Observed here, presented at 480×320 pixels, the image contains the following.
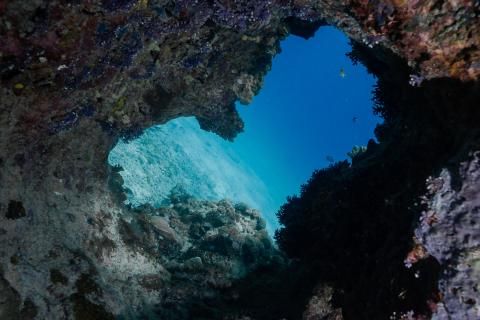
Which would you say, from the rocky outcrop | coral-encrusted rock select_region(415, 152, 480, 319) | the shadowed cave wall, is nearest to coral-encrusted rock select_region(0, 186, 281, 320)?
the shadowed cave wall

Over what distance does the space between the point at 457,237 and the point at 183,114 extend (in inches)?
281

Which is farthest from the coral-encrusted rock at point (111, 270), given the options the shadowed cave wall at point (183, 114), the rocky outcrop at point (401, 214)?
the rocky outcrop at point (401, 214)

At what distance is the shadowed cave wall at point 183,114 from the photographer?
4.03 metres

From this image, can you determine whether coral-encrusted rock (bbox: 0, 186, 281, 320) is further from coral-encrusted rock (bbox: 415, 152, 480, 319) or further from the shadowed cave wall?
coral-encrusted rock (bbox: 415, 152, 480, 319)

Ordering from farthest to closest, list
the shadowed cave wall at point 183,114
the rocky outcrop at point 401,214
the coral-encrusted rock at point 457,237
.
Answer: the shadowed cave wall at point 183,114 < the rocky outcrop at point 401,214 < the coral-encrusted rock at point 457,237

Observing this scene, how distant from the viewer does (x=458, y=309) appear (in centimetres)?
340

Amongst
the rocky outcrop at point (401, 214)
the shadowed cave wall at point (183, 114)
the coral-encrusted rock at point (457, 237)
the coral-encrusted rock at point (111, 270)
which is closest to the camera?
the coral-encrusted rock at point (457, 237)

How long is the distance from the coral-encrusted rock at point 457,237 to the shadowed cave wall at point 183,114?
0.04ft

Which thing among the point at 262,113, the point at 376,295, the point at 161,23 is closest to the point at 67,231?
the point at 161,23

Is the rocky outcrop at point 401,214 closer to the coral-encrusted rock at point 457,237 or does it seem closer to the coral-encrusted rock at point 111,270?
the coral-encrusted rock at point 457,237

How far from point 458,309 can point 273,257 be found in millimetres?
7063

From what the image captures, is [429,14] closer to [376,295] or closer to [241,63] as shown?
[376,295]

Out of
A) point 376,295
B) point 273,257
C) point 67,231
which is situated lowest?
point 376,295

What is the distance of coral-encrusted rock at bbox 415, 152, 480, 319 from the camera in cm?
333
